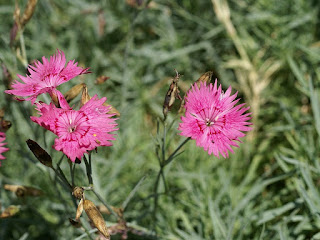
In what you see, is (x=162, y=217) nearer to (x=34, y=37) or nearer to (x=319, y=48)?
(x=319, y=48)

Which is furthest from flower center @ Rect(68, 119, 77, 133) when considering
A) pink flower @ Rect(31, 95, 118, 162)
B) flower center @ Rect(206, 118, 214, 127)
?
flower center @ Rect(206, 118, 214, 127)

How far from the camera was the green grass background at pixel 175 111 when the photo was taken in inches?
58.9

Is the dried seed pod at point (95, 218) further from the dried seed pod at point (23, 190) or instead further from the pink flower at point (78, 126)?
the dried seed pod at point (23, 190)

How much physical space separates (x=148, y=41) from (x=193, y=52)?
11.6 inches

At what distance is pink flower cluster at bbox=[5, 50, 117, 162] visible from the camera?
0.88 m

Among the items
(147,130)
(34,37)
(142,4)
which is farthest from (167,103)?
(34,37)

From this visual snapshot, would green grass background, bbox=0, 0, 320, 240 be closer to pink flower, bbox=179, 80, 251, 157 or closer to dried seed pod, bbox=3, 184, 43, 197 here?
dried seed pod, bbox=3, 184, 43, 197

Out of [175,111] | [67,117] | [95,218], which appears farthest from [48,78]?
[175,111]

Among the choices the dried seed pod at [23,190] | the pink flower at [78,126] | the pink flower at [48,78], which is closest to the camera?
the pink flower at [78,126]

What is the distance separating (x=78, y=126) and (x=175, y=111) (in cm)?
121

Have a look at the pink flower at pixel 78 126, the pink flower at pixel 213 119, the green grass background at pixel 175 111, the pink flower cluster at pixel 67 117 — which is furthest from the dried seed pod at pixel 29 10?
the pink flower at pixel 213 119

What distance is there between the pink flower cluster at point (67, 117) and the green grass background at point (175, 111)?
418 millimetres

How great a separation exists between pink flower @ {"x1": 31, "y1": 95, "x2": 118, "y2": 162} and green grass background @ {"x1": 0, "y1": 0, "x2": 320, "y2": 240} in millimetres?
491

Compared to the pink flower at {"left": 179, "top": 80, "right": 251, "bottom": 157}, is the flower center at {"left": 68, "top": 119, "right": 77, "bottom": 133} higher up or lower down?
lower down
